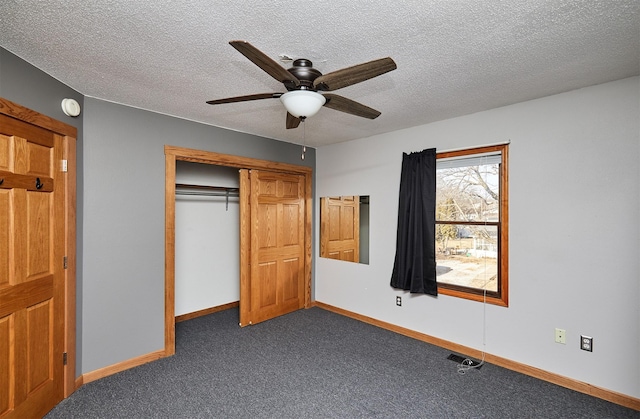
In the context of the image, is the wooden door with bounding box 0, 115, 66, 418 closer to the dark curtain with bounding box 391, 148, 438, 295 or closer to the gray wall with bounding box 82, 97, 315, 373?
the gray wall with bounding box 82, 97, 315, 373

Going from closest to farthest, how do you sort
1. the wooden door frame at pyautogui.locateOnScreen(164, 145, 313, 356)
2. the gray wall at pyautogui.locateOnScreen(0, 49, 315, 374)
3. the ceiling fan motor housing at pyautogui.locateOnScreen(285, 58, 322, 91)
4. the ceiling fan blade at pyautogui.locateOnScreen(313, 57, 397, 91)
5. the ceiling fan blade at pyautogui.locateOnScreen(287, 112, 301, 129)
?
the ceiling fan blade at pyautogui.locateOnScreen(313, 57, 397, 91), the ceiling fan motor housing at pyautogui.locateOnScreen(285, 58, 322, 91), the ceiling fan blade at pyautogui.locateOnScreen(287, 112, 301, 129), the gray wall at pyautogui.locateOnScreen(0, 49, 315, 374), the wooden door frame at pyautogui.locateOnScreen(164, 145, 313, 356)

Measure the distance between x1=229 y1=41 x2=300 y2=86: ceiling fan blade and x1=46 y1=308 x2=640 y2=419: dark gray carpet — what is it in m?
2.25

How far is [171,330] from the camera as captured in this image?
3.18 meters

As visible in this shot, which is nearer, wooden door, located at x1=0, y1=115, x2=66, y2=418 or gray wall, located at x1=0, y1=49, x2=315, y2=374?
wooden door, located at x1=0, y1=115, x2=66, y2=418

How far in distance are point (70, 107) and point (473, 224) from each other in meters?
3.73

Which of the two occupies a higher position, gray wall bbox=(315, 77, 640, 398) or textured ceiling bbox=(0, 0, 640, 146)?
textured ceiling bbox=(0, 0, 640, 146)

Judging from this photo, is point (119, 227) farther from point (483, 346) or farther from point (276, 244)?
point (483, 346)

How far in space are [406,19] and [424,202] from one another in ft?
7.12

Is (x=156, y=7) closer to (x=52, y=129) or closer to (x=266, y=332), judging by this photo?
(x=52, y=129)

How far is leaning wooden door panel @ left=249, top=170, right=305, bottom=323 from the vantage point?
404 cm

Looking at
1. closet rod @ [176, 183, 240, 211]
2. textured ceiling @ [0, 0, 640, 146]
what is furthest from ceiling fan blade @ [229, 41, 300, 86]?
closet rod @ [176, 183, 240, 211]

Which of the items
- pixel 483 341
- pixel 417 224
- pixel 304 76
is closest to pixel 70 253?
pixel 304 76

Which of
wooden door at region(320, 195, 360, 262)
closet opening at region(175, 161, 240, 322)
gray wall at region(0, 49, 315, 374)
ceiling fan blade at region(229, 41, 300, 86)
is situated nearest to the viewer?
ceiling fan blade at region(229, 41, 300, 86)

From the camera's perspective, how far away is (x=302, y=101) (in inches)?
71.3
